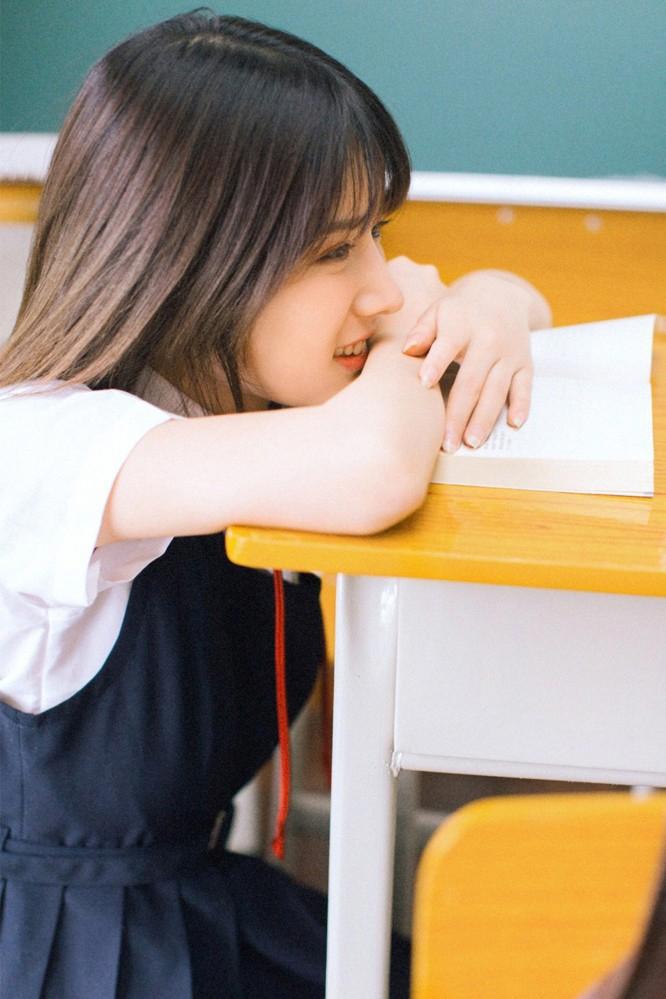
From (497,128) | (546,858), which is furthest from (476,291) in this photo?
(546,858)

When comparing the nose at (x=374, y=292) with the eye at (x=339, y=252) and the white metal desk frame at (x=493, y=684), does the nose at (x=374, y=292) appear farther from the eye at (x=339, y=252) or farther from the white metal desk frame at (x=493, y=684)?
the white metal desk frame at (x=493, y=684)

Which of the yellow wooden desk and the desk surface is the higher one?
the desk surface

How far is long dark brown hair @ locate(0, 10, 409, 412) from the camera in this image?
728 mm

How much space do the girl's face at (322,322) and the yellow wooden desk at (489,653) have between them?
19 centimetres

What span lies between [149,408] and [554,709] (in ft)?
0.95

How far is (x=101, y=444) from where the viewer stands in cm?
63

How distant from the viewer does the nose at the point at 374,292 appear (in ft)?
2.58

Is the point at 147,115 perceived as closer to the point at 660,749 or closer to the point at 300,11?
the point at 660,749

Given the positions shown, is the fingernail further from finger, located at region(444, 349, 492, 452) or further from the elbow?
the elbow

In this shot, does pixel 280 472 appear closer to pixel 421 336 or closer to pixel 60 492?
pixel 60 492

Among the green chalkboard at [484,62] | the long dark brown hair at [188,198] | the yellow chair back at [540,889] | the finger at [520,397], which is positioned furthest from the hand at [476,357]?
the green chalkboard at [484,62]

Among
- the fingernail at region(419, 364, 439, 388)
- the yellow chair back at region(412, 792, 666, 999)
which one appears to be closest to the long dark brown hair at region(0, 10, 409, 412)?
the fingernail at region(419, 364, 439, 388)

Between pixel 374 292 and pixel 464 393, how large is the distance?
0.10 metres

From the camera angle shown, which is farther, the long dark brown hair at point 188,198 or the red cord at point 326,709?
the red cord at point 326,709
